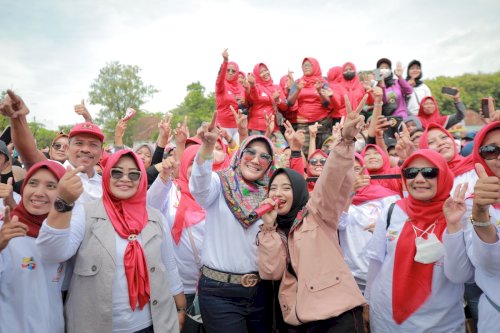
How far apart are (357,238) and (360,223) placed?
0.16 meters

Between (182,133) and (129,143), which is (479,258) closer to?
(182,133)

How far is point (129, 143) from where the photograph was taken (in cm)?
3388

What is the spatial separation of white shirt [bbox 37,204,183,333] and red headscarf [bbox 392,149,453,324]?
5.95ft

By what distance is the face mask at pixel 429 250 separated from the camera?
7.80 feet

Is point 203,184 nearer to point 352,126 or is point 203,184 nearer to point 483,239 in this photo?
point 352,126

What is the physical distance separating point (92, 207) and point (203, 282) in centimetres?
102

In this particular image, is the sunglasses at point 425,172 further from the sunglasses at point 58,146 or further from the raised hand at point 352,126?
the sunglasses at point 58,146

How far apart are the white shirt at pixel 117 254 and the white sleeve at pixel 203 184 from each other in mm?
535

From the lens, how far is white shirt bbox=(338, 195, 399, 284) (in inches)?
129

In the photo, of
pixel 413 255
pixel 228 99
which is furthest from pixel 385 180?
pixel 228 99

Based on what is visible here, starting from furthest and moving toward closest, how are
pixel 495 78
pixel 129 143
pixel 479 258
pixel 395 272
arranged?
pixel 495 78 < pixel 129 143 < pixel 395 272 < pixel 479 258

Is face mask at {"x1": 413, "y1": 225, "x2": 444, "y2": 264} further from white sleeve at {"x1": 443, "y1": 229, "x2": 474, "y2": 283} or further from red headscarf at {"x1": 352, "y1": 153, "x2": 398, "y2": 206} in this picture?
red headscarf at {"x1": 352, "y1": 153, "x2": 398, "y2": 206}

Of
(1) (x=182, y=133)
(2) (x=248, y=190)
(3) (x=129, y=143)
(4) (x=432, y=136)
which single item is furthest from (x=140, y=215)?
(3) (x=129, y=143)

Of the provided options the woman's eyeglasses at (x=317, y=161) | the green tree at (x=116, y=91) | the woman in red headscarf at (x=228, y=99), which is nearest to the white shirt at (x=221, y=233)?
the woman's eyeglasses at (x=317, y=161)
